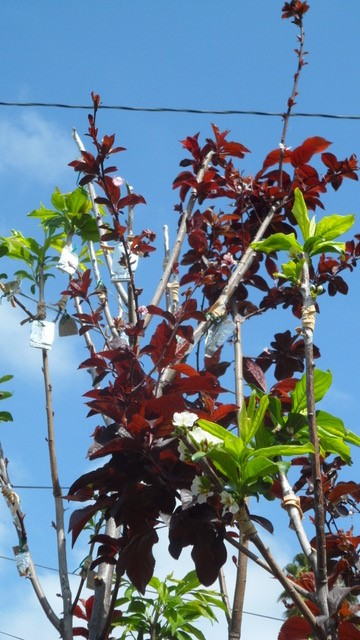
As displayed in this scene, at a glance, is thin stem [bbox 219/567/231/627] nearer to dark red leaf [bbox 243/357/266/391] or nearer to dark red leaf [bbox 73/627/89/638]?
dark red leaf [bbox 73/627/89/638]

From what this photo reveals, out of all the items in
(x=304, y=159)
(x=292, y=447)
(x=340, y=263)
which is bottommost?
(x=292, y=447)

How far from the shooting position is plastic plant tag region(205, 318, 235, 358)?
7.23ft

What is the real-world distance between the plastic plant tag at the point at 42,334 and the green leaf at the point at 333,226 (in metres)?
1.08

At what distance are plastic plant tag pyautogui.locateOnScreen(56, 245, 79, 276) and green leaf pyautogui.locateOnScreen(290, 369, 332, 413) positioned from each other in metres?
1.16

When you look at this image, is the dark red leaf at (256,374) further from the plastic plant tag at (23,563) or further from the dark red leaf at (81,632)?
the dark red leaf at (81,632)

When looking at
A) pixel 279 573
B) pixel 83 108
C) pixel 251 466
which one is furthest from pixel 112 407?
pixel 83 108

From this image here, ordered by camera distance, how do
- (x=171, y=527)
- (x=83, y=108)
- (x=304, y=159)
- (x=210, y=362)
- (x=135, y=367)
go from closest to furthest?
1. (x=171, y=527)
2. (x=135, y=367)
3. (x=210, y=362)
4. (x=304, y=159)
5. (x=83, y=108)

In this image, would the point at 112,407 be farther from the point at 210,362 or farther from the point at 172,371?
the point at 210,362

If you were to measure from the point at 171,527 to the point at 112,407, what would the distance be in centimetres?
27

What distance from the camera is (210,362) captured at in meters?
2.15

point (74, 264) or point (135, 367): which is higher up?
point (74, 264)

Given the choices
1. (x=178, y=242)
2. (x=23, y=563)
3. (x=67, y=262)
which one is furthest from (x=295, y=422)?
(x=67, y=262)

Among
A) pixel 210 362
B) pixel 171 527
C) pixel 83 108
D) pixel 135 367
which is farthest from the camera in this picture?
pixel 83 108

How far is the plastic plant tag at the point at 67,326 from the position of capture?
8.70 feet
